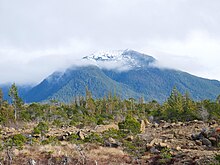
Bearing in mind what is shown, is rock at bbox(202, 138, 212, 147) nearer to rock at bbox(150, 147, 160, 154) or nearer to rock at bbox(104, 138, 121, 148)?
rock at bbox(150, 147, 160, 154)

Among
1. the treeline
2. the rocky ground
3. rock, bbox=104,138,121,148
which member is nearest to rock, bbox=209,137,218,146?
the rocky ground

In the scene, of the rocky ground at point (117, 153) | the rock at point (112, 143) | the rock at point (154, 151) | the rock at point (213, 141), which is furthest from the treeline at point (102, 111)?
the rock at point (154, 151)

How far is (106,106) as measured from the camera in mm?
97000

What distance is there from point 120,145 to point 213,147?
8.18 metres

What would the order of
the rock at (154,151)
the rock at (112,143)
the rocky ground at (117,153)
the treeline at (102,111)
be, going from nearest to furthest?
the rocky ground at (117,153)
the rock at (154,151)
the rock at (112,143)
the treeline at (102,111)

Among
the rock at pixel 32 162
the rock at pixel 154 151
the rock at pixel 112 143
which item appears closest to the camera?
the rock at pixel 32 162

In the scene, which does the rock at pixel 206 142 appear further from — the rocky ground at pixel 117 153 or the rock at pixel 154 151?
the rock at pixel 154 151

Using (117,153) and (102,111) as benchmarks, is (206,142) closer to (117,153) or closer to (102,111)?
(117,153)

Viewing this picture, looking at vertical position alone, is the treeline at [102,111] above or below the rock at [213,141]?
above

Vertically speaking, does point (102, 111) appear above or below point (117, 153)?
above

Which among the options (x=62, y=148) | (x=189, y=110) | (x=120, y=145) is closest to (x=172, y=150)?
(x=120, y=145)

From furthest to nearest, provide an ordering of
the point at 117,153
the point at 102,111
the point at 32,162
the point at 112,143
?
the point at 102,111
the point at 112,143
the point at 117,153
the point at 32,162

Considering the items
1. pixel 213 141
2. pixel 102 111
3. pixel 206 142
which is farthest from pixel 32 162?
pixel 102 111

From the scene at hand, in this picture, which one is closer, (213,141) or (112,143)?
(213,141)
